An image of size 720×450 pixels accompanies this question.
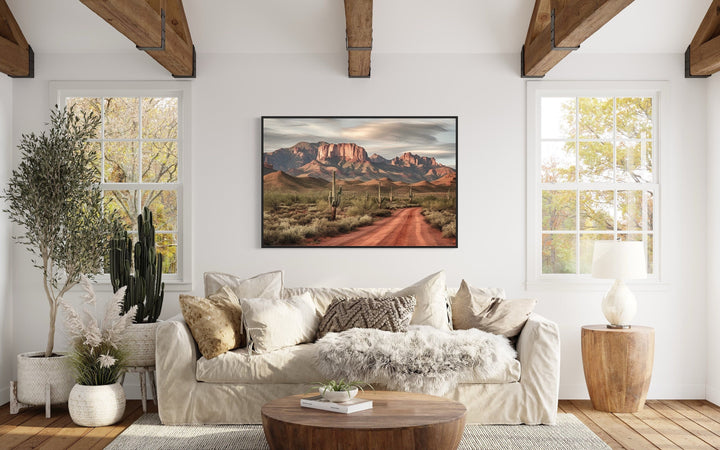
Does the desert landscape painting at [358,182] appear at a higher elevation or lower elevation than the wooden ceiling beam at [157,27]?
lower

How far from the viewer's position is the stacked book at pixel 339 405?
3215 millimetres

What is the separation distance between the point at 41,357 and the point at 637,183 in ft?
15.3

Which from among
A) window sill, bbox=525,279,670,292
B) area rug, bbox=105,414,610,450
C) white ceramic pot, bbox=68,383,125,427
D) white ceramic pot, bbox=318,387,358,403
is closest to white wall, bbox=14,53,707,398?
window sill, bbox=525,279,670,292

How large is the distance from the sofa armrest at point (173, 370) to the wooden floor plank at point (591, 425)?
8.23 feet

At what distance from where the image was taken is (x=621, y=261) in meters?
4.73

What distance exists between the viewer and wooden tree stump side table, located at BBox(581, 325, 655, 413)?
4.62m

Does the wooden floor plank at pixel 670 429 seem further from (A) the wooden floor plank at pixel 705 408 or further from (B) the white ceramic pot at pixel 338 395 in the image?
(B) the white ceramic pot at pixel 338 395

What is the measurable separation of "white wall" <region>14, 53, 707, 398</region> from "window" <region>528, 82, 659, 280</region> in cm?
19

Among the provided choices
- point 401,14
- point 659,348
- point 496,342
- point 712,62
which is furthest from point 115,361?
point 712,62

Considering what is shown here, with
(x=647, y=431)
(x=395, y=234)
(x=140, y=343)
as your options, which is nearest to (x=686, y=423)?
(x=647, y=431)

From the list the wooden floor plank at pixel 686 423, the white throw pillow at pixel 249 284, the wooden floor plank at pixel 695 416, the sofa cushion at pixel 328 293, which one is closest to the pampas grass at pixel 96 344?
the white throw pillow at pixel 249 284

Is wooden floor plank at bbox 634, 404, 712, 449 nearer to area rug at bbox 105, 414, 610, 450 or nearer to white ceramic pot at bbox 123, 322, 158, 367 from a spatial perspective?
area rug at bbox 105, 414, 610, 450

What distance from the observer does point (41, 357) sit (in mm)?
4715

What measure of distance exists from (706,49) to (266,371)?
384 cm
